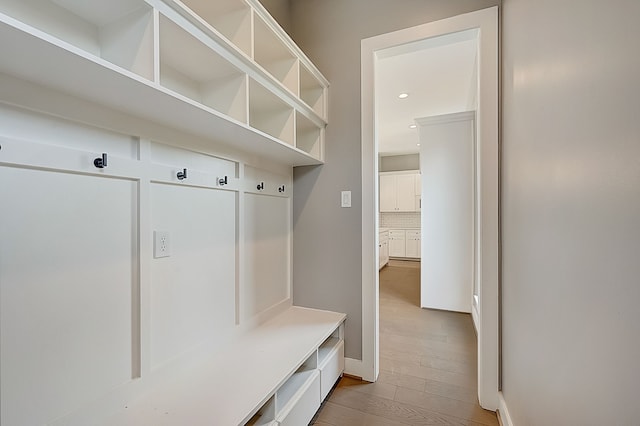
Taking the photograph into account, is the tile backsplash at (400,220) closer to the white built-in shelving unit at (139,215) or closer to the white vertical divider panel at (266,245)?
the white vertical divider panel at (266,245)

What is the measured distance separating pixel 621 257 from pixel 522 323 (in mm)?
855

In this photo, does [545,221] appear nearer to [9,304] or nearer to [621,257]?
[621,257]

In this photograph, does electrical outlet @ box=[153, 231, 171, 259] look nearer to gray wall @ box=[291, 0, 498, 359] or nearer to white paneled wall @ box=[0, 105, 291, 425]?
white paneled wall @ box=[0, 105, 291, 425]

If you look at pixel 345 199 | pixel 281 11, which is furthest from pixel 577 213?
pixel 281 11

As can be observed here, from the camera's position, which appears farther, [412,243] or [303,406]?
[412,243]

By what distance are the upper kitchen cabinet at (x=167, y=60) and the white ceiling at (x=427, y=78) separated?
891 mm

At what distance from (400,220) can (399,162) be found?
66.3 inches

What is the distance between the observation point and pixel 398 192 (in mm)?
7340

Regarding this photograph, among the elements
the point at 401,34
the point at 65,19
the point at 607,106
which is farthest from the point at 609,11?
the point at 65,19

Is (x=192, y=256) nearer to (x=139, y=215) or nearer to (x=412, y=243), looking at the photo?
(x=139, y=215)

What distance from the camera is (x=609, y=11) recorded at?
0.66 m

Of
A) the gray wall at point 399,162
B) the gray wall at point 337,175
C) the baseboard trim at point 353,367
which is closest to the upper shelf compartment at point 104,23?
the gray wall at point 337,175

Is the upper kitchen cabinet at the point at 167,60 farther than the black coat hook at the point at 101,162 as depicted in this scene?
No

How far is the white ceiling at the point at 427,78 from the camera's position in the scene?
6.66 ft
